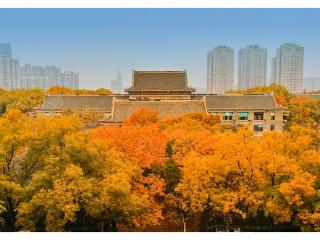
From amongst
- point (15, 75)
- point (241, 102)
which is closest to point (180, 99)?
point (241, 102)

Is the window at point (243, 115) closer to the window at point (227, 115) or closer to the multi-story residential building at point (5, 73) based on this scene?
the window at point (227, 115)

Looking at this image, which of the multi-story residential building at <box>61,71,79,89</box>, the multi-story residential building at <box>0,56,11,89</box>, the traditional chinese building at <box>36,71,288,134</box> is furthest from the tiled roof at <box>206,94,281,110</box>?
the multi-story residential building at <box>0,56,11,89</box>

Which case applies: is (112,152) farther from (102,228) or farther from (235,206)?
(235,206)

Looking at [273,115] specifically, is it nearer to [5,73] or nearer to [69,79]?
[69,79]

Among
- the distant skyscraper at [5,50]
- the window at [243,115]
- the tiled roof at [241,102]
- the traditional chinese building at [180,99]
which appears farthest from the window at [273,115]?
the distant skyscraper at [5,50]

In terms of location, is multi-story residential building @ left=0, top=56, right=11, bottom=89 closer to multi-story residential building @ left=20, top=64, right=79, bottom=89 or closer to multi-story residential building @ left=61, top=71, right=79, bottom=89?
multi-story residential building @ left=20, top=64, right=79, bottom=89
